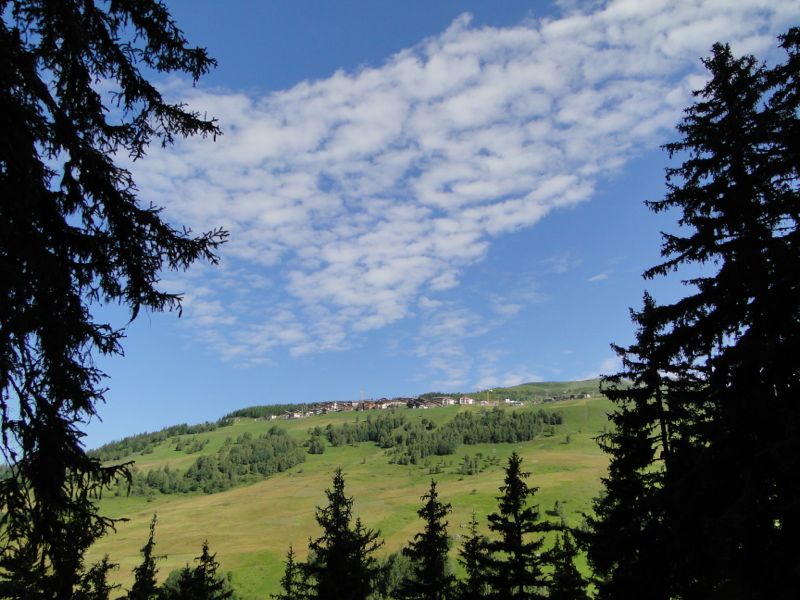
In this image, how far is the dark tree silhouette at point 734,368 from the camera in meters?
9.85

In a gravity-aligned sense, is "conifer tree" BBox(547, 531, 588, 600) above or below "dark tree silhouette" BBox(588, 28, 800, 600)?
below

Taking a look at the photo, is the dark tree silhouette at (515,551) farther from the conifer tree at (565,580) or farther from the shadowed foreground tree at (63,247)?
the shadowed foreground tree at (63,247)

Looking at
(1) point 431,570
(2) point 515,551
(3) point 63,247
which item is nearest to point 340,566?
(1) point 431,570

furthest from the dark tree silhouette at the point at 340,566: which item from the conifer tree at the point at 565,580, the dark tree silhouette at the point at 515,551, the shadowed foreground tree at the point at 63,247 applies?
the shadowed foreground tree at the point at 63,247

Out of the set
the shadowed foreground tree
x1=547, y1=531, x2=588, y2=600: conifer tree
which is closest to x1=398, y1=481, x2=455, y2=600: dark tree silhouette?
x1=547, y1=531, x2=588, y2=600: conifer tree

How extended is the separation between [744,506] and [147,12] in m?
13.3

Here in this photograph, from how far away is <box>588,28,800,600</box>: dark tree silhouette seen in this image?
9.85 meters

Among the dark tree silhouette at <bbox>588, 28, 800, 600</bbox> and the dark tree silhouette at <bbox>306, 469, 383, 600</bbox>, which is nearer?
the dark tree silhouette at <bbox>588, 28, 800, 600</bbox>

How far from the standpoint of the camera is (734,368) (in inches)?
464

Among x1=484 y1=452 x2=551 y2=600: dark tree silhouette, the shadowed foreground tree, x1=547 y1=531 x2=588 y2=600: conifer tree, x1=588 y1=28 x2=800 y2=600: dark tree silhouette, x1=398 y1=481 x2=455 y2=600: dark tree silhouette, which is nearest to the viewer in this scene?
the shadowed foreground tree

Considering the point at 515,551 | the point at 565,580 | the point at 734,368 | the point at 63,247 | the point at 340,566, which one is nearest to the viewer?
the point at 63,247

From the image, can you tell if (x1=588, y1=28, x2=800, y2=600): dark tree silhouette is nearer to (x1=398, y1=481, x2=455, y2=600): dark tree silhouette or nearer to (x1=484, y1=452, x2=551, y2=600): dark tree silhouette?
(x1=484, y1=452, x2=551, y2=600): dark tree silhouette

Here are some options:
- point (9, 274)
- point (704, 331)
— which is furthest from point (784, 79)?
point (9, 274)

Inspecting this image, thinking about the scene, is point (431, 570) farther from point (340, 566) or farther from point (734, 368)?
point (734, 368)
